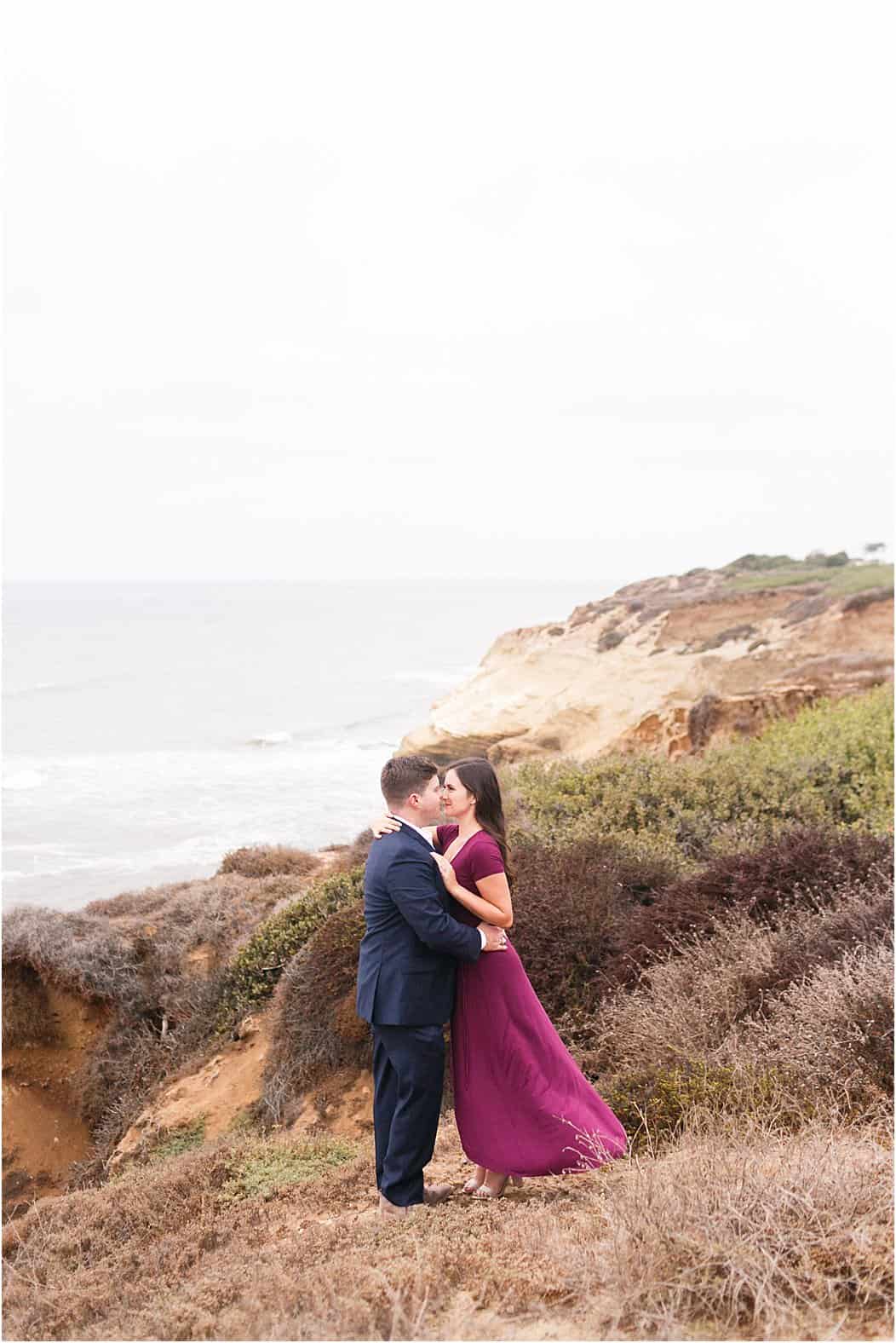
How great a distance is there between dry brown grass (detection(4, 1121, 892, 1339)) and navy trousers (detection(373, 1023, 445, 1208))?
0.22m

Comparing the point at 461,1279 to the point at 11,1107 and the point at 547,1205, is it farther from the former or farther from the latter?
the point at 11,1107

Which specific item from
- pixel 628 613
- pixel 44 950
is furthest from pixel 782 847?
pixel 628 613

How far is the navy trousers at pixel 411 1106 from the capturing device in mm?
4160

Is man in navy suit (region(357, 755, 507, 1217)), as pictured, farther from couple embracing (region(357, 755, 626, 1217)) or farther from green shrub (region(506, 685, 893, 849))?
green shrub (region(506, 685, 893, 849))

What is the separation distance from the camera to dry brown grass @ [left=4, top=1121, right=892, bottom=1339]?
2850 mm

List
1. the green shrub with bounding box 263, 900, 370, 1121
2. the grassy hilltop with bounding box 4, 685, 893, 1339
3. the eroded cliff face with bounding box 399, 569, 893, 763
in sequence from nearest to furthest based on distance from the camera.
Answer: the grassy hilltop with bounding box 4, 685, 893, 1339 → the green shrub with bounding box 263, 900, 370, 1121 → the eroded cliff face with bounding box 399, 569, 893, 763

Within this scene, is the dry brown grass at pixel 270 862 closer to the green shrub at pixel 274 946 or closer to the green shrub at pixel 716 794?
the green shrub at pixel 716 794

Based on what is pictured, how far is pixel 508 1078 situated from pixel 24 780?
32188 millimetres

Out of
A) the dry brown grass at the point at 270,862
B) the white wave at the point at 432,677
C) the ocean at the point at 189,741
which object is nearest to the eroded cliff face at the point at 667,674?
the ocean at the point at 189,741

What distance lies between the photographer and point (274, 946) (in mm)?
8883

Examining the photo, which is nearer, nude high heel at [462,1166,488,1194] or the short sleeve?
the short sleeve

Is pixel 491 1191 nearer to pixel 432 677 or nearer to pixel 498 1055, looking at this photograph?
pixel 498 1055

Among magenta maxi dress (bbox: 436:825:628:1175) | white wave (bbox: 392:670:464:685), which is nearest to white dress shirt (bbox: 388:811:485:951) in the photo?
magenta maxi dress (bbox: 436:825:628:1175)

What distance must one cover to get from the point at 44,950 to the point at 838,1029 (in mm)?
8050
